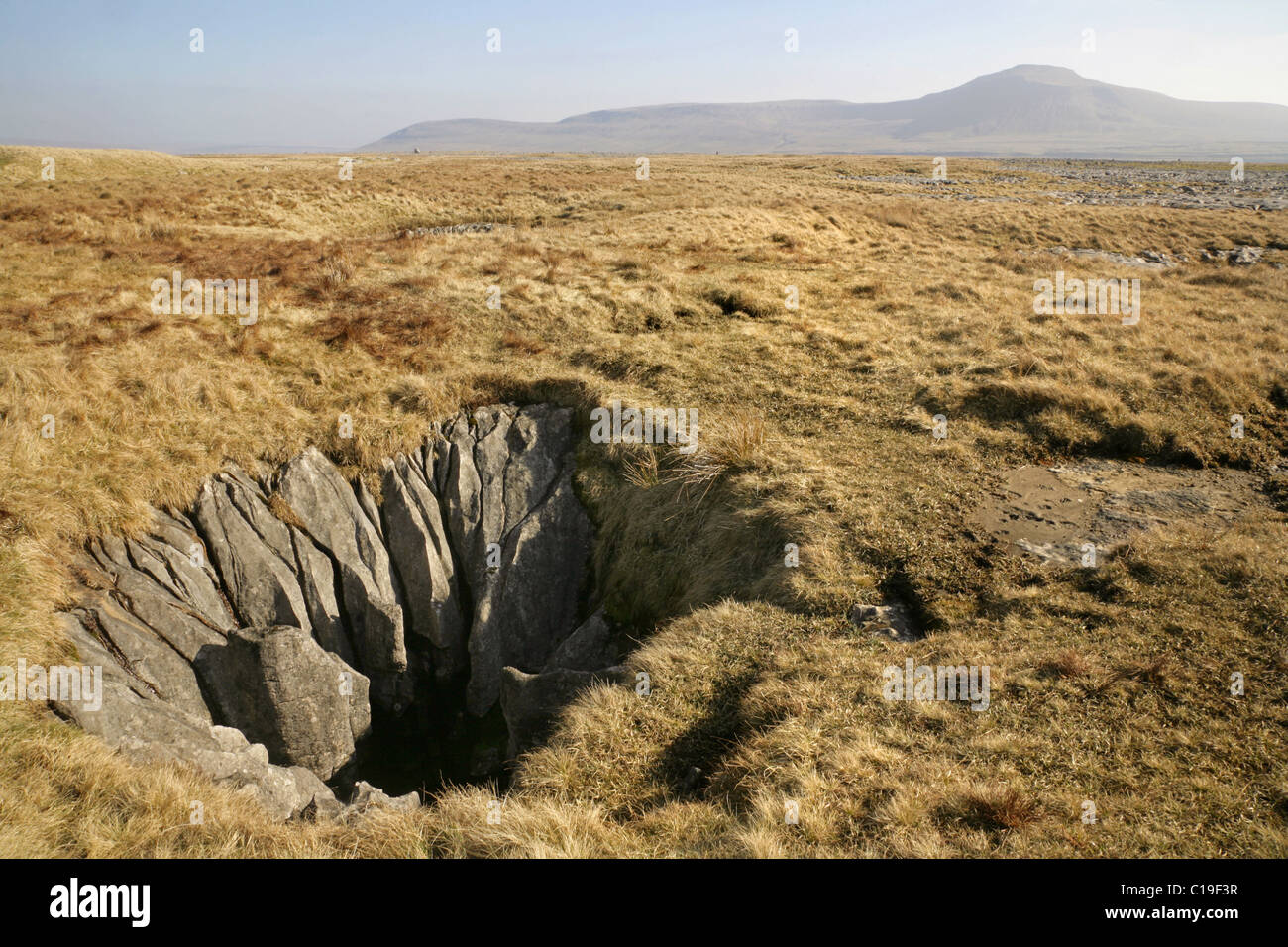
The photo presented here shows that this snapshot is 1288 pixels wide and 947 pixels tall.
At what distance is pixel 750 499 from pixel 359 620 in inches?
325

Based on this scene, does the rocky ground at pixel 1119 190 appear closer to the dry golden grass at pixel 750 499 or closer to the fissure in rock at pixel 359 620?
the dry golden grass at pixel 750 499

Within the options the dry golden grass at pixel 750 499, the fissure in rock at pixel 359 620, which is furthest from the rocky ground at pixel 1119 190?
the fissure in rock at pixel 359 620

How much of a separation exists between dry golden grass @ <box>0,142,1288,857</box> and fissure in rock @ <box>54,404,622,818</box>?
2.57 feet

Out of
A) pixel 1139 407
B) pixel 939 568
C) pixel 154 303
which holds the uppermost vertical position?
pixel 154 303

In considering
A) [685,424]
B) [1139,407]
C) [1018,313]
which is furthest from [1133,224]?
[685,424]

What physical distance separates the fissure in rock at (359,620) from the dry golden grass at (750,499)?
2.57 feet

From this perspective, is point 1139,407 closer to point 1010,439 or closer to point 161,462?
point 1010,439

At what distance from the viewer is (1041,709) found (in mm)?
7188

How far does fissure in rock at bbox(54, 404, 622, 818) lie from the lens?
31.7 feet

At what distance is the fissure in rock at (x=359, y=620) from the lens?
31.7 feet

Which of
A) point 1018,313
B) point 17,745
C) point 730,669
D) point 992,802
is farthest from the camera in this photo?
point 1018,313

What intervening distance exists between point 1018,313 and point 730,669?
57.9ft

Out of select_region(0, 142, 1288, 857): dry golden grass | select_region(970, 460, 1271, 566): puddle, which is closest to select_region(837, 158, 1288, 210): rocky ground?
select_region(0, 142, 1288, 857): dry golden grass
